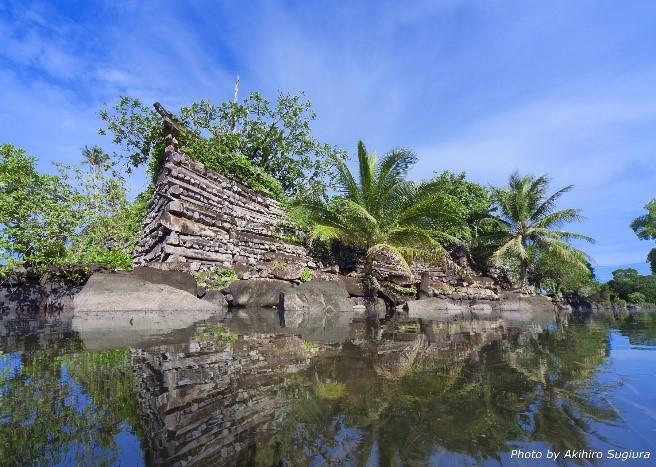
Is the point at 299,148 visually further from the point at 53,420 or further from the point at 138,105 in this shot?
the point at 53,420

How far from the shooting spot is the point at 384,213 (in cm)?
1373

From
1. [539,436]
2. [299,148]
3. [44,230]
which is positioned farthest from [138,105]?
[539,436]

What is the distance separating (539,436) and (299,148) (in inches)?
724

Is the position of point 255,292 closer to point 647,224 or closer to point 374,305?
point 374,305

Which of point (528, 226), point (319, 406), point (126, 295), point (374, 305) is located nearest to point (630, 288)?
point (528, 226)

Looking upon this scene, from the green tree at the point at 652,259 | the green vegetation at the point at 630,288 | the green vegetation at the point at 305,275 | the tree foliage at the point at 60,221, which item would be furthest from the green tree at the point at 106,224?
the green tree at the point at 652,259

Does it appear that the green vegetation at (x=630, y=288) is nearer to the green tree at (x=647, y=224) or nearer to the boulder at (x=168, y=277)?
the green tree at (x=647, y=224)

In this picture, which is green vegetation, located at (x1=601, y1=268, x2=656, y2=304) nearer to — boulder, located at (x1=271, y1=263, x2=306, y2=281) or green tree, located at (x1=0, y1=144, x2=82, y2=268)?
boulder, located at (x1=271, y1=263, x2=306, y2=281)

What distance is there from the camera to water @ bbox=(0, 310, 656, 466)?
1.43 meters

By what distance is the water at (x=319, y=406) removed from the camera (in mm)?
1429

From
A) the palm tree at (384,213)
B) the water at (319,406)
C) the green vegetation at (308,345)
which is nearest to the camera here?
the water at (319,406)

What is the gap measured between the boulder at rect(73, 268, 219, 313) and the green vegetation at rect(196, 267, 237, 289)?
1.56 meters

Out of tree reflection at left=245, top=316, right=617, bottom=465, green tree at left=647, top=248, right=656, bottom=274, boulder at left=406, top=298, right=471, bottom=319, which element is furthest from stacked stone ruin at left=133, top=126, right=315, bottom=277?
green tree at left=647, top=248, right=656, bottom=274

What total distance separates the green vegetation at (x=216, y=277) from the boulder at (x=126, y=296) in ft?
5.11
